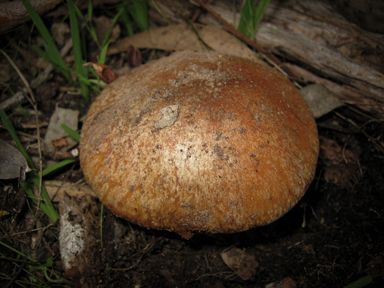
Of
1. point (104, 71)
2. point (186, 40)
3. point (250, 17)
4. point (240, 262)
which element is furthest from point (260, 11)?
point (240, 262)

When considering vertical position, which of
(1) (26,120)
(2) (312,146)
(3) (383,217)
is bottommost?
(3) (383,217)

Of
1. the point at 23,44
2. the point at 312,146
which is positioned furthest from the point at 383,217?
the point at 23,44

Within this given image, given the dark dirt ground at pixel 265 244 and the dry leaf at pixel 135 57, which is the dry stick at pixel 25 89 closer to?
the dark dirt ground at pixel 265 244

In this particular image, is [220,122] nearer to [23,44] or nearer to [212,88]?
[212,88]

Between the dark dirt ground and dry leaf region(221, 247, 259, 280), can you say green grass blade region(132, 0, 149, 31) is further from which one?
dry leaf region(221, 247, 259, 280)

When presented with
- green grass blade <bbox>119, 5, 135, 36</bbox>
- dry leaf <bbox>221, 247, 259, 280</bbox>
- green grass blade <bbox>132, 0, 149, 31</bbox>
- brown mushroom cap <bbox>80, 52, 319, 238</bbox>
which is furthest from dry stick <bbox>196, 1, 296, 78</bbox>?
dry leaf <bbox>221, 247, 259, 280</bbox>

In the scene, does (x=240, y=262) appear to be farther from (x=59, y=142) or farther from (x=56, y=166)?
(x=59, y=142)
